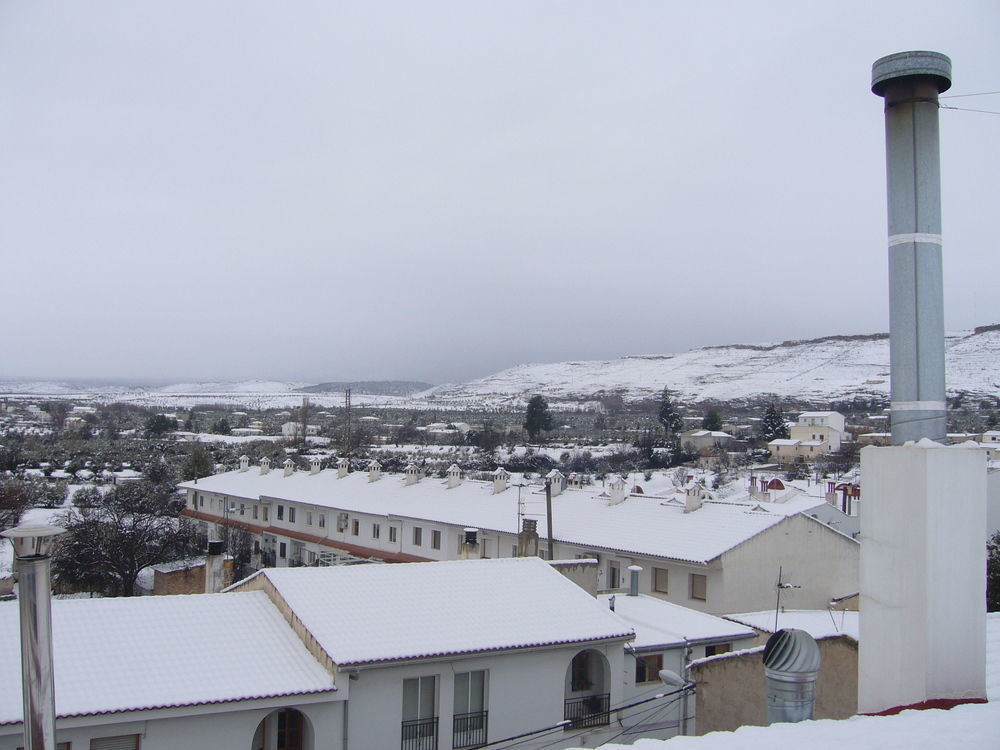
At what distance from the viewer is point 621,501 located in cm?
3173

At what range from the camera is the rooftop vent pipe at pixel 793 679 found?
23.0 ft

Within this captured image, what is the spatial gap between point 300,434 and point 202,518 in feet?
242

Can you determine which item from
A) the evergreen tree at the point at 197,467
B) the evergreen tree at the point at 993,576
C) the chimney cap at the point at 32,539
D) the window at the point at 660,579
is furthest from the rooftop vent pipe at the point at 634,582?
the evergreen tree at the point at 197,467

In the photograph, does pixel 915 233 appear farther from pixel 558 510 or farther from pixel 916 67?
pixel 558 510

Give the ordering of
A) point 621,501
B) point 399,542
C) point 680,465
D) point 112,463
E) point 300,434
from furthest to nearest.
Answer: point 300,434, point 680,465, point 112,463, point 399,542, point 621,501

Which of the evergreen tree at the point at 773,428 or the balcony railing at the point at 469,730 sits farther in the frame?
the evergreen tree at the point at 773,428

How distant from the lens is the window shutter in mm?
10230

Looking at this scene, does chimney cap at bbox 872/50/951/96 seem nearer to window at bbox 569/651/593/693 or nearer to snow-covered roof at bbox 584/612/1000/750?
snow-covered roof at bbox 584/612/1000/750

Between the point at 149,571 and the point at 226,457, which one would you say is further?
the point at 226,457

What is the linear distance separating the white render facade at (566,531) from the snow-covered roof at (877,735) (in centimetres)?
1771

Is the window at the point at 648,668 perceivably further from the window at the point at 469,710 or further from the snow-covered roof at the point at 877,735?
the snow-covered roof at the point at 877,735

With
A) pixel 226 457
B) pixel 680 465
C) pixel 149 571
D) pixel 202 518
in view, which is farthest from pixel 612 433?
pixel 149 571

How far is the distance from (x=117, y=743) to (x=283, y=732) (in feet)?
7.85

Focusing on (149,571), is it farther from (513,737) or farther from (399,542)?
(513,737)
